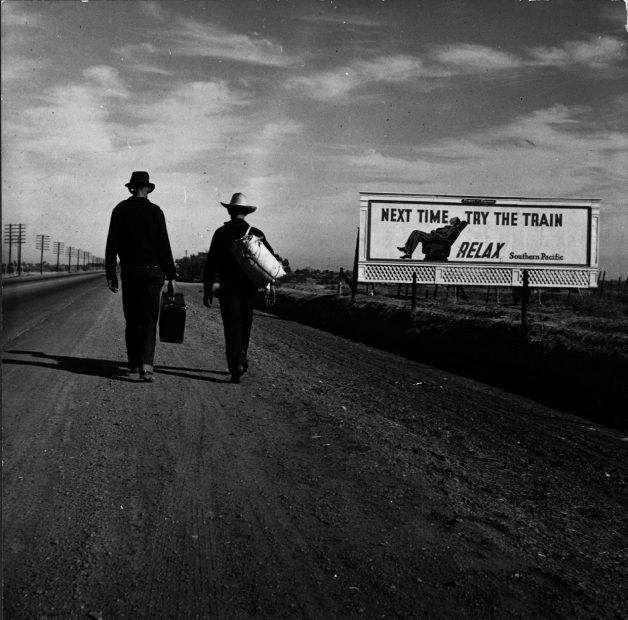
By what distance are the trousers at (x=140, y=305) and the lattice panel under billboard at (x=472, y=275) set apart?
19156 mm

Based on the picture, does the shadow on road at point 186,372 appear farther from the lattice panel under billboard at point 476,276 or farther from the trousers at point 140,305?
the lattice panel under billboard at point 476,276

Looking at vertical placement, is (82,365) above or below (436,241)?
below

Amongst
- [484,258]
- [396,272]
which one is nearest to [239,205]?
[396,272]

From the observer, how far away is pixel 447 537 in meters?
3.36

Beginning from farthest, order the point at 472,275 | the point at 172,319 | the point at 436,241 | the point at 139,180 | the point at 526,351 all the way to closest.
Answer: the point at 472,275, the point at 436,241, the point at 526,351, the point at 172,319, the point at 139,180

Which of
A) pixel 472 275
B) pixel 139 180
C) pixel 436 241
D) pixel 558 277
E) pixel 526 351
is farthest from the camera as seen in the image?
pixel 558 277

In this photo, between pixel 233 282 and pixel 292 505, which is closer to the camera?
pixel 292 505

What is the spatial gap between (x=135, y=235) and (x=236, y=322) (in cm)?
136

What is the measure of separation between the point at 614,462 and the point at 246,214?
4205 millimetres

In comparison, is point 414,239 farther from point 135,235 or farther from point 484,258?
point 135,235

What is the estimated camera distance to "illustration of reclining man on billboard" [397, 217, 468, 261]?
1047 inches

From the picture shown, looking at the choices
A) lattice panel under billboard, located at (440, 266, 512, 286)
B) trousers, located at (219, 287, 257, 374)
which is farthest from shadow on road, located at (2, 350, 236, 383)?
lattice panel under billboard, located at (440, 266, 512, 286)

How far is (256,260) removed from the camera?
6852 mm

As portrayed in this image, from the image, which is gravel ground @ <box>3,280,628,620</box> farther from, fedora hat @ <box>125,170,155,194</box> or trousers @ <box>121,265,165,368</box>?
fedora hat @ <box>125,170,155,194</box>
